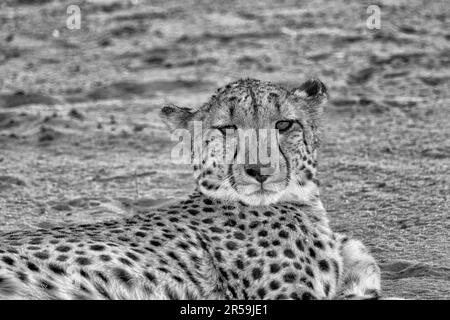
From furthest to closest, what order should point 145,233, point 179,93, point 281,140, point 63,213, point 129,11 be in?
Result: point 129,11
point 179,93
point 63,213
point 281,140
point 145,233

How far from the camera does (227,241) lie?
465 centimetres

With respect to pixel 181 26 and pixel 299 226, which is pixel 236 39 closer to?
pixel 181 26

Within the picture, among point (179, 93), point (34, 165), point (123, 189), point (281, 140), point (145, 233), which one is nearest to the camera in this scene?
point (145, 233)

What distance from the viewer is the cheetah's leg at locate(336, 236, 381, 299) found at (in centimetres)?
476

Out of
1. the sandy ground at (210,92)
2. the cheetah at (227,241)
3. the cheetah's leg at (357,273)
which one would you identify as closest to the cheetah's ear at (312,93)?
the cheetah at (227,241)

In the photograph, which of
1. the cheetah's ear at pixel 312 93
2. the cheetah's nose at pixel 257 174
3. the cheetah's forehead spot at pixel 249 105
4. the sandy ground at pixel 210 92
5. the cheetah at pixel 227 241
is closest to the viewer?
the cheetah at pixel 227 241

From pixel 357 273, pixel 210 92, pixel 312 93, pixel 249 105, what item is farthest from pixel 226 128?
pixel 210 92

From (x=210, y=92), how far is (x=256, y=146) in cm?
479

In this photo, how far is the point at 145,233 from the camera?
4.57 meters

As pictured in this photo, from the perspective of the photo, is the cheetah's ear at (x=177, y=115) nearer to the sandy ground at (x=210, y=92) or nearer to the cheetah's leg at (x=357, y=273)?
the cheetah's leg at (x=357, y=273)

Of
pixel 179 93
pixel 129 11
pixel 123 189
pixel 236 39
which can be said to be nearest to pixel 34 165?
pixel 123 189

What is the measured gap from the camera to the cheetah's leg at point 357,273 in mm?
4757

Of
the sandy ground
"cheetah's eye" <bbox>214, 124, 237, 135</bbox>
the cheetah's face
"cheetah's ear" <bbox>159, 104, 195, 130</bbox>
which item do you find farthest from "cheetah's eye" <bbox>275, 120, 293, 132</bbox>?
the sandy ground

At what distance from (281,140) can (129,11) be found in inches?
333
